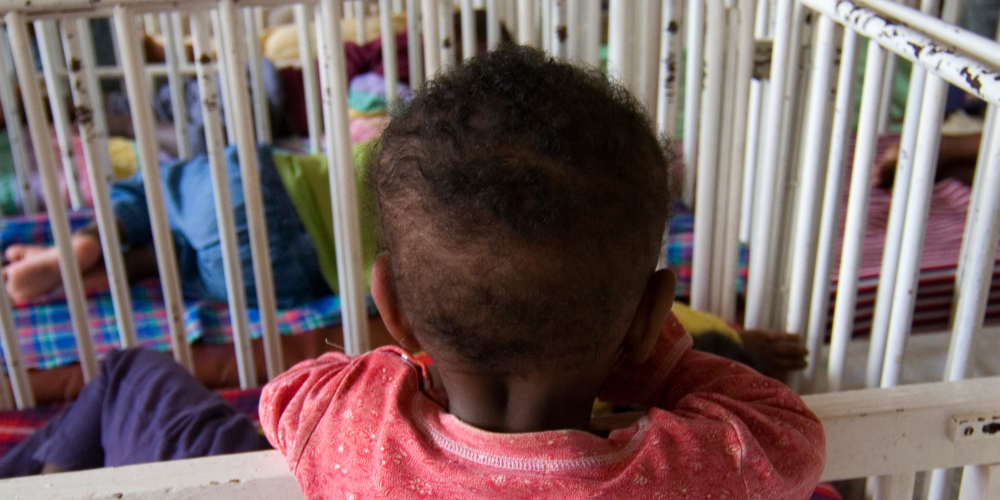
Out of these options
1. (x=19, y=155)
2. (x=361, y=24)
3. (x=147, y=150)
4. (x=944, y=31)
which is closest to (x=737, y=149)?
(x=944, y=31)

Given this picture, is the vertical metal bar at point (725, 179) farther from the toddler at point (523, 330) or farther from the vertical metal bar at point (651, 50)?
the toddler at point (523, 330)

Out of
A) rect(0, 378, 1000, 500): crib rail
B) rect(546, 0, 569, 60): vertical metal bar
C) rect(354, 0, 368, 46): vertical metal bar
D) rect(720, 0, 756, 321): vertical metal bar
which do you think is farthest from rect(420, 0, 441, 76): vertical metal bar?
rect(354, 0, 368, 46): vertical metal bar

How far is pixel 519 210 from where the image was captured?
1.45 feet

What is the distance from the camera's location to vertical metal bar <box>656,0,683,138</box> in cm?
90

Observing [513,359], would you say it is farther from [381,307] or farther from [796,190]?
[796,190]

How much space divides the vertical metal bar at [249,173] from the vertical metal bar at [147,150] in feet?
0.28

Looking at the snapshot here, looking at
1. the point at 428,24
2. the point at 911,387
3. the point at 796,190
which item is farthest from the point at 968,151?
the point at 428,24

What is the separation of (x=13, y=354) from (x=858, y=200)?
109 cm

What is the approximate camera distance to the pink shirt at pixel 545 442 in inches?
20.5

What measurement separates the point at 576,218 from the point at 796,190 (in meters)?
0.63

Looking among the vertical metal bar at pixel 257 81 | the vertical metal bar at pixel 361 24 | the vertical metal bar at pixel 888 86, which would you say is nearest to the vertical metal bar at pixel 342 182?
the vertical metal bar at pixel 888 86

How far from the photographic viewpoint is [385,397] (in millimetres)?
596

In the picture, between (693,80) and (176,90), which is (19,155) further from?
(693,80)

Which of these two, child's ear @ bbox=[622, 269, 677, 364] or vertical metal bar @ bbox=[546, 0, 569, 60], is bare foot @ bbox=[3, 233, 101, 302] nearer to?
vertical metal bar @ bbox=[546, 0, 569, 60]
